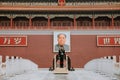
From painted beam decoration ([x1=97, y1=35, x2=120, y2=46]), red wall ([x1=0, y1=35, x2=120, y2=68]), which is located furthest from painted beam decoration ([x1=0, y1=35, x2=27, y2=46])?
painted beam decoration ([x1=97, y1=35, x2=120, y2=46])

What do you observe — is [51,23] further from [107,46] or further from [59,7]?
[107,46]

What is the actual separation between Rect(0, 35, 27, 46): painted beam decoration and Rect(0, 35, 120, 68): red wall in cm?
37

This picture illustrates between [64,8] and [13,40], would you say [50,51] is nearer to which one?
[13,40]

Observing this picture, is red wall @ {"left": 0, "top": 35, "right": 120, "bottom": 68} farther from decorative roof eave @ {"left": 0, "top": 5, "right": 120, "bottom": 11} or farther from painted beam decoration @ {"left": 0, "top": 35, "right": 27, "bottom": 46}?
decorative roof eave @ {"left": 0, "top": 5, "right": 120, "bottom": 11}

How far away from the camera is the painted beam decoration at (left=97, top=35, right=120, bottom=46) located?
2731 cm

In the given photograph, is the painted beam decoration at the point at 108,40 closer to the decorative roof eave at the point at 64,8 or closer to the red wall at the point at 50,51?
the red wall at the point at 50,51

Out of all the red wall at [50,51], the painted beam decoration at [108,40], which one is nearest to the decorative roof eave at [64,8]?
the painted beam decoration at [108,40]

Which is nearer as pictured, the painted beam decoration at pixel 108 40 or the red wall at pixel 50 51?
the red wall at pixel 50 51

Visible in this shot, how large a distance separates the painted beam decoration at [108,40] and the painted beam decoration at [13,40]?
6.88m

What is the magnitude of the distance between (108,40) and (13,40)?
28.8 feet

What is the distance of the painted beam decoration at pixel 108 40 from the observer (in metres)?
27.3

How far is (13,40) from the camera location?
2753cm

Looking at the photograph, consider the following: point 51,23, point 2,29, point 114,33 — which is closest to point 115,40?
point 114,33

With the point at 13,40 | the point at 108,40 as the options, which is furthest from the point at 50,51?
the point at 108,40
